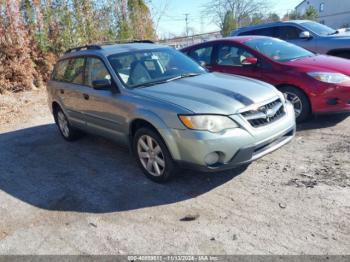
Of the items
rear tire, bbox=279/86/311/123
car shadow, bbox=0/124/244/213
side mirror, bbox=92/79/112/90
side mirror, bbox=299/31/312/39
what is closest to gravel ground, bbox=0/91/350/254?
car shadow, bbox=0/124/244/213

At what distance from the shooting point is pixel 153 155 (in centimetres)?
411

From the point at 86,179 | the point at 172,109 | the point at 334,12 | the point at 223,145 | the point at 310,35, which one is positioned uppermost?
the point at 334,12

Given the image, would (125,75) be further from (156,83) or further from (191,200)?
(191,200)

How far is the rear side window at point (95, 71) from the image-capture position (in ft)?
15.4

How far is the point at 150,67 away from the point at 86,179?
68.1 inches

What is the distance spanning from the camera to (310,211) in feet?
10.7

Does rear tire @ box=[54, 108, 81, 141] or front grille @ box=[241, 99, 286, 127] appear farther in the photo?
rear tire @ box=[54, 108, 81, 141]

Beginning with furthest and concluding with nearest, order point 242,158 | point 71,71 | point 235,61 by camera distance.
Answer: point 235,61
point 71,71
point 242,158

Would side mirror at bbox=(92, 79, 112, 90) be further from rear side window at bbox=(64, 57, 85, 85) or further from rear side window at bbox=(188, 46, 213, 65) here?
rear side window at bbox=(188, 46, 213, 65)

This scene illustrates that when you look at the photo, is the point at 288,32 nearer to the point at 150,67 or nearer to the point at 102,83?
the point at 150,67

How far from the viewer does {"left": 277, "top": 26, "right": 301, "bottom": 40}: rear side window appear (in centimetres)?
909

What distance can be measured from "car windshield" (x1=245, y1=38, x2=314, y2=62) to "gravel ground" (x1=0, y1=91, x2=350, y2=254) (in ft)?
4.96

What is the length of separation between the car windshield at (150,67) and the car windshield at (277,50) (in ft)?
5.70

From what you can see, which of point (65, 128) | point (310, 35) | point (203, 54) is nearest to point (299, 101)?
point (203, 54)
